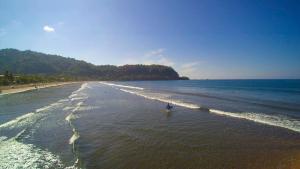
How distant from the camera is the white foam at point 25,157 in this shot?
35.9ft

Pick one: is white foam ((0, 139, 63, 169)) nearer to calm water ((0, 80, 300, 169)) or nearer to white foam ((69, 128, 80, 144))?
calm water ((0, 80, 300, 169))

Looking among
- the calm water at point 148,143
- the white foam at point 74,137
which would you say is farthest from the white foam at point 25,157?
the white foam at point 74,137

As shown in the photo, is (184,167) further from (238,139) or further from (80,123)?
(80,123)

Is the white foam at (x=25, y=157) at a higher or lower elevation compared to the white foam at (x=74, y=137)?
lower

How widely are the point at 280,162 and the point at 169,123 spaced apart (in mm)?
Answer: 10727

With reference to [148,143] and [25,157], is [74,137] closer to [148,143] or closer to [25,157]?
[25,157]

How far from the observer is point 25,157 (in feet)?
39.4

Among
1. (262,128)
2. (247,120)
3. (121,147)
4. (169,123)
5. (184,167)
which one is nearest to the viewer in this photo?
(184,167)

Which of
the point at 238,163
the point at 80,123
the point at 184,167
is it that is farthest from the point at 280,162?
the point at 80,123

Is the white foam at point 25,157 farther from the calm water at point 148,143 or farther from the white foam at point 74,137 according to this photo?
the white foam at point 74,137

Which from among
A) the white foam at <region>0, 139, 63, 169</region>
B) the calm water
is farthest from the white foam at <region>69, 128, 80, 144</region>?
the white foam at <region>0, 139, 63, 169</region>

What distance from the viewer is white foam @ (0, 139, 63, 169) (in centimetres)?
1093

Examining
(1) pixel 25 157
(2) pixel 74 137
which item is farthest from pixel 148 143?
(1) pixel 25 157

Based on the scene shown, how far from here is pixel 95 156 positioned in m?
12.0
